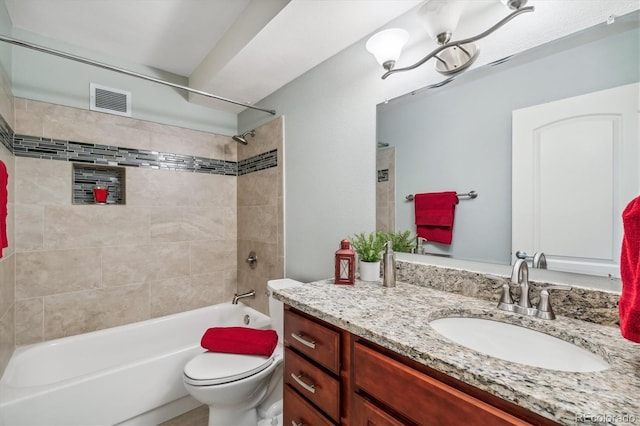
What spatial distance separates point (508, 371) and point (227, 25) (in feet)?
7.12

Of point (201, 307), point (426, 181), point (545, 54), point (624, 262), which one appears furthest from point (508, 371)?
point (201, 307)

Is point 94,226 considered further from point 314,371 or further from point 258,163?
point 314,371

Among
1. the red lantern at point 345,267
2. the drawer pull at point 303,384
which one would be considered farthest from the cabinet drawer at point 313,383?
the red lantern at point 345,267

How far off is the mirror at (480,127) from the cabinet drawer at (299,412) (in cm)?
78

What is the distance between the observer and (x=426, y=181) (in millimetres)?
1260

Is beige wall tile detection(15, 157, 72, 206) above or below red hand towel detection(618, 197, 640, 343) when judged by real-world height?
above

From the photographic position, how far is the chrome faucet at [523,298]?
2.76 feet

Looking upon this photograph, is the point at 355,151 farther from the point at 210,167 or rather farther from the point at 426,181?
the point at 210,167

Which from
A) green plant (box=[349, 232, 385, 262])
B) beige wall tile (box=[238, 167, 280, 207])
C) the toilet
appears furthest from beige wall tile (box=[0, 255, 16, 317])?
green plant (box=[349, 232, 385, 262])

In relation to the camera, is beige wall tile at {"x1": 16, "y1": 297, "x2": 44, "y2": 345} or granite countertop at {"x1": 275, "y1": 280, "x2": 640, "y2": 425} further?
beige wall tile at {"x1": 16, "y1": 297, "x2": 44, "y2": 345}

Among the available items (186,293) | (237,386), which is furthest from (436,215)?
(186,293)

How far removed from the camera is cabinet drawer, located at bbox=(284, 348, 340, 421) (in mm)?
882

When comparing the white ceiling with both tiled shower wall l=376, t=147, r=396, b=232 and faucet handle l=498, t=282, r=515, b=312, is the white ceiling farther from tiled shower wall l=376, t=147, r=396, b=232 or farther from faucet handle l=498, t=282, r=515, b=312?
faucet handle l=498, t=282, r=515, b=312

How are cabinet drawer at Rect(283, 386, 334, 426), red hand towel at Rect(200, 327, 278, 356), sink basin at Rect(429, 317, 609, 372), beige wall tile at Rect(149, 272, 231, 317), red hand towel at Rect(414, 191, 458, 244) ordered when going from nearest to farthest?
sink basin at Rect(429, 317, 609, 372) < cabinet drawer at Rect(283, 386, 334, 426) < red hand towel at Rect(414, 191, 458, 244) < red hand towel at Rect(200, 327, 278, 356) < beige wall tile at Rect(149, 272, 231, 317)
